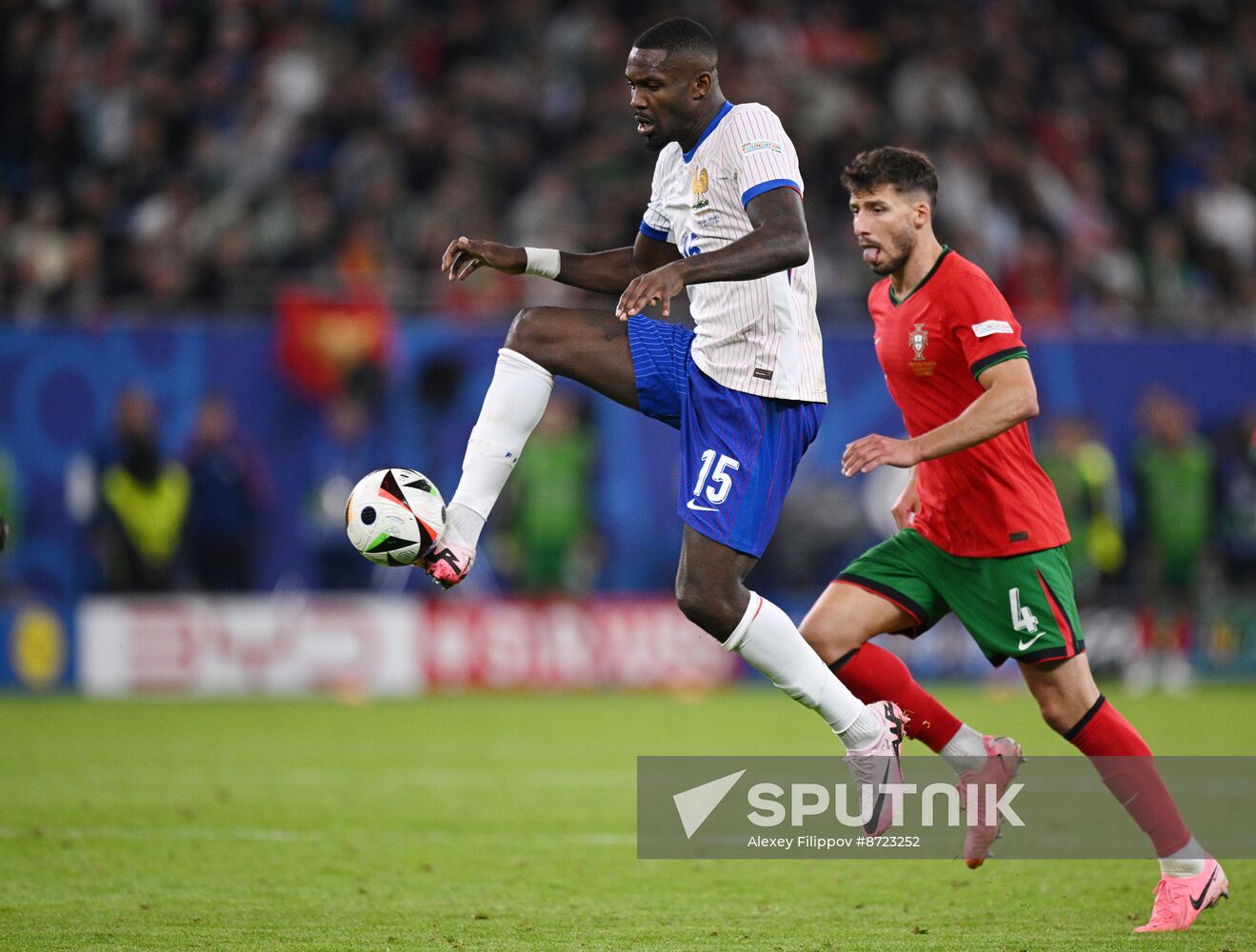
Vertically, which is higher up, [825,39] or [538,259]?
[825,39]

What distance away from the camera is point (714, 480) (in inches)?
223

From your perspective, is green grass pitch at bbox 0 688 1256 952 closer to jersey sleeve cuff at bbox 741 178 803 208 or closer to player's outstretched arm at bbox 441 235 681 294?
player's outstretched arm at bbox 441 235 681 294

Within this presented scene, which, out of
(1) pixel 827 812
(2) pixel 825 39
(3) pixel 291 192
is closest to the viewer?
(1) pixel 827 812

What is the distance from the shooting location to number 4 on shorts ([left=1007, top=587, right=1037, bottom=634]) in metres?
5.82

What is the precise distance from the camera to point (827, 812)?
6.88 m

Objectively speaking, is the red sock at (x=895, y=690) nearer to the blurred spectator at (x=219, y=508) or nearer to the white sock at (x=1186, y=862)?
the white sock at (x=1186, y=862)

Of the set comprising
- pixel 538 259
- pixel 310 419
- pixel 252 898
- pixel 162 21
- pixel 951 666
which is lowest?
pixel 951 666

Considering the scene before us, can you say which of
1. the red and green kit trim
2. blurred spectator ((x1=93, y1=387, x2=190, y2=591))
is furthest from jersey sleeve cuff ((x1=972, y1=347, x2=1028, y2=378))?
blurred spectator ((x1=93, y1=387, x2=190, y2=591))

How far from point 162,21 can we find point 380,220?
10.8 ft

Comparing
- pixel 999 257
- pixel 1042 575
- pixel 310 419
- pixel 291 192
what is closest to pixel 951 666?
pixel 999 257

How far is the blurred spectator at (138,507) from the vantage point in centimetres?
1438

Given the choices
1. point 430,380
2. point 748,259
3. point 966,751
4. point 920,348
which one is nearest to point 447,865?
point 966,751

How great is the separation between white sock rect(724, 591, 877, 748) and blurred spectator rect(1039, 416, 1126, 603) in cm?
942

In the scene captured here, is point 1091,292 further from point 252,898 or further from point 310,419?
point 252,898
